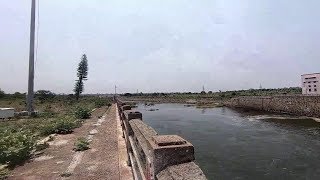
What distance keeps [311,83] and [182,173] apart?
78.9 metres

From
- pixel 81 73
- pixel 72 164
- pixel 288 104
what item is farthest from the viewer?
pixel 81 73

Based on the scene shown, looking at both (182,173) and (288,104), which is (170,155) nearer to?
(182,173)

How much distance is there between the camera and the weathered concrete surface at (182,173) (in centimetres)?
292

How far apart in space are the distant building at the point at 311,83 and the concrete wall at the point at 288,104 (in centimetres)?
1823

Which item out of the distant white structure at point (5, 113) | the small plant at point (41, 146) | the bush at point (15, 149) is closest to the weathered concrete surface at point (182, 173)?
the bush at point (15, 149)

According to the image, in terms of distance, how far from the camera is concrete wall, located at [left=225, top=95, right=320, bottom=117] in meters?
41.7

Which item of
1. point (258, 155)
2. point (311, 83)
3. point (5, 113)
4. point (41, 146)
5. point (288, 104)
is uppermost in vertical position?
point (311, 83)

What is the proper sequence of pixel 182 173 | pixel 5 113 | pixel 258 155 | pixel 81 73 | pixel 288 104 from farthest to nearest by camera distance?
1. pixel 81 73
2. pixel 288 104
3. pixel 5 113
4. pixel 258 155
5. pixel 182 173

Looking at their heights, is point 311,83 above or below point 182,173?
above

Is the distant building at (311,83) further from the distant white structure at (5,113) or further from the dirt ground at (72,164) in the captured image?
the dirt ground at (72,164)

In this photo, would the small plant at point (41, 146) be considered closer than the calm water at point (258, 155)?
Yes

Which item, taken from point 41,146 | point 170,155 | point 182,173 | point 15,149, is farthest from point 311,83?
point 182,173

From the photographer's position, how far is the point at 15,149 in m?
9.65

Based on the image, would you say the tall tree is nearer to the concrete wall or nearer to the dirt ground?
the concrete wall
